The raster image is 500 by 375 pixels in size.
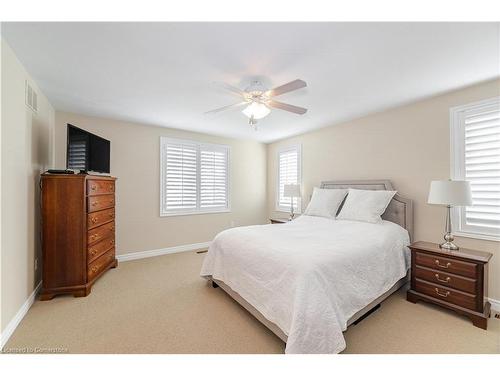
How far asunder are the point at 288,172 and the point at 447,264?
3157 millimetres

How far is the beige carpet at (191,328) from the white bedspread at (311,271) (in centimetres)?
24

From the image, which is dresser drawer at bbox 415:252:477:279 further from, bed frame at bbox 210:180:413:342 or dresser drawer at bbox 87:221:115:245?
dresser drawer at bbox 87:221:115:245

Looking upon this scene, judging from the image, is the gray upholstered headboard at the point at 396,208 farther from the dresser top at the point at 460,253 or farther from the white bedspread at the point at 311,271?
the dresser top at the point at 460,253

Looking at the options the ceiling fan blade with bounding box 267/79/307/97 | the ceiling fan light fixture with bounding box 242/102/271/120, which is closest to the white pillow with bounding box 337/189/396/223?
the ceiling fan light fixture with bounding box 242/102/271/120

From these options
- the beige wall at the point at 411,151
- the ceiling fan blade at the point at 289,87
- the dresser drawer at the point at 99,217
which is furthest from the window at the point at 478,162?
the dresser drawer at the point at 99,217

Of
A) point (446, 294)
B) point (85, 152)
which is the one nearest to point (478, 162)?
point (446, 294)

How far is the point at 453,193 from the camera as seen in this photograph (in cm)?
212

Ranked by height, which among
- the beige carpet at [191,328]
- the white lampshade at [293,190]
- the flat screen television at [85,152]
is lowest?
the beige carpet at [191,328]

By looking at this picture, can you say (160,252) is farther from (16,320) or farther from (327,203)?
(327,203)

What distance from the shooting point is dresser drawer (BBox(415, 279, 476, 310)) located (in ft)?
6.60

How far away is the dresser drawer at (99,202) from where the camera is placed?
2.62 meters

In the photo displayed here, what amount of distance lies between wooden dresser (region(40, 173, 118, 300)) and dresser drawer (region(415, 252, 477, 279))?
3762 millimetres

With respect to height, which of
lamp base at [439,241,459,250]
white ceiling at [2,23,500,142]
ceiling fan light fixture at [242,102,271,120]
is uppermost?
white ceiling at [2,23,500,142]
